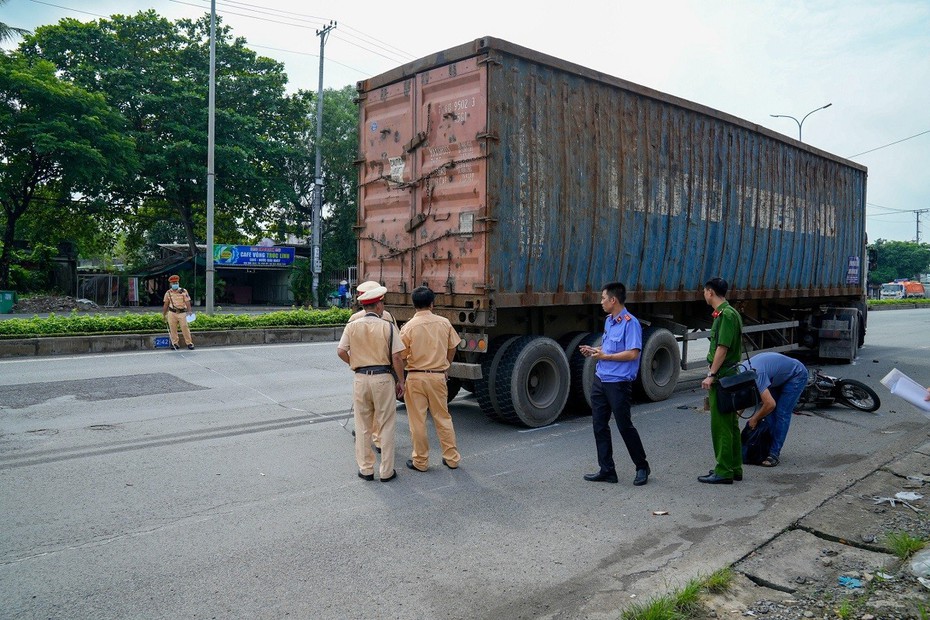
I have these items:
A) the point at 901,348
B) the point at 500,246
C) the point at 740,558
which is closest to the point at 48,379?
the point at 500,246

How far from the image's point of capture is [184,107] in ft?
99.8

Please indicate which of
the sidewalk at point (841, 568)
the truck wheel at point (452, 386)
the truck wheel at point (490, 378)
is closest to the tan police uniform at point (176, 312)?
the truck wheel at point (452, 386)

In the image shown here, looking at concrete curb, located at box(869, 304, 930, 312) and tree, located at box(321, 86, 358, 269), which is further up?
tree, located at box(321, 86, 358, 269)

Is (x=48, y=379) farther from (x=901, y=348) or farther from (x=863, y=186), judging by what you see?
(x=901, y=348)

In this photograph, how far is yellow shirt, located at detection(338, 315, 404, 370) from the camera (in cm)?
559

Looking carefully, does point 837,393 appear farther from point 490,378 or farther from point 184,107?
point 184,107

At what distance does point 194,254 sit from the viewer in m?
33.4

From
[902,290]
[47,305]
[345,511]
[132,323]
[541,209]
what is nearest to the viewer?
[345,511]

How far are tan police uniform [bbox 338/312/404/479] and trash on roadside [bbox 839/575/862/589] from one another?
320 centimetres

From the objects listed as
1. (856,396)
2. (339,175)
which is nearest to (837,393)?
(856,396)

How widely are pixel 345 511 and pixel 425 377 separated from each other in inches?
57.1

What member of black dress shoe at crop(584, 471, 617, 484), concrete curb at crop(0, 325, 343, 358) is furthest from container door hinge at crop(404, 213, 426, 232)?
concrete curb at crop(0, 325, 343, 358)

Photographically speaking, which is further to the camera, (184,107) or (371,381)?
(184,107)

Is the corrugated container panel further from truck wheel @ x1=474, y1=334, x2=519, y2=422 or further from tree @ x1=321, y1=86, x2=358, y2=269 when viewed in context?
tree @ x1=321, y1=86, x2=358, y2=269
